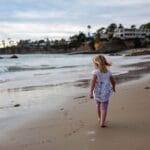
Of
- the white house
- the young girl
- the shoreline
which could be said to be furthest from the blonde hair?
the white house

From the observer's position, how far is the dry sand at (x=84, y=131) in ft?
21.0

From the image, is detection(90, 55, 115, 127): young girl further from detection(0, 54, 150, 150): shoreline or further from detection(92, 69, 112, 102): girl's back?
detection(0, 54, 150, 150): shoreline

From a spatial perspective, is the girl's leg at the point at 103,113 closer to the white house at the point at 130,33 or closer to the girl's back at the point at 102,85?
the girl's back at the point at 102,85

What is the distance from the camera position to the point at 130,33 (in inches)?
7200

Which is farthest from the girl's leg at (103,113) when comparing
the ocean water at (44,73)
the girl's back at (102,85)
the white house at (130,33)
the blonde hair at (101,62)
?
the white house at (130,33)

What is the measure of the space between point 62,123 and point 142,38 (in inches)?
6883

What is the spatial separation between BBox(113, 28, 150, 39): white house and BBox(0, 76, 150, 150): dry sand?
16493cm

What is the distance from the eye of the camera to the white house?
6944 inches

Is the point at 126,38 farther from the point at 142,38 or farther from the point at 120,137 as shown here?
the point at 120,137

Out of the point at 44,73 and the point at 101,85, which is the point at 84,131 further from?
the point at 44,73

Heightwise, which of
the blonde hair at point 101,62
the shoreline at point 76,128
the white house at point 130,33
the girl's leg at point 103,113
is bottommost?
the white house at point 130,33

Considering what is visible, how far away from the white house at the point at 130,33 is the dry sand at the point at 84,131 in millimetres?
164935

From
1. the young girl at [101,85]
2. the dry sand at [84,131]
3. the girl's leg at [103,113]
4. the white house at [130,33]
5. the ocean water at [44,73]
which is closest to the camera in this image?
the dry sand at [84,131]

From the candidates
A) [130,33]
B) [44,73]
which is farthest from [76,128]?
[130,33]
